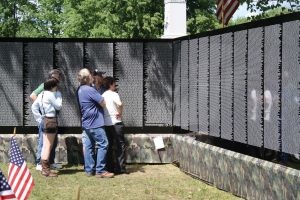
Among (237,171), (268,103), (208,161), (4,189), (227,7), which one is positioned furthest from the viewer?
(227,7)

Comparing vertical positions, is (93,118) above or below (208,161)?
above

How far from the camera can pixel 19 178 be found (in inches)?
251

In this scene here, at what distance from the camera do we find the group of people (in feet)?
34.6

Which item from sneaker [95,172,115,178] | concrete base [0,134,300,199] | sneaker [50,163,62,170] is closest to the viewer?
concrete base [0,134,300,199]

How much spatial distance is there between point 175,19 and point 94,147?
5.29 metres

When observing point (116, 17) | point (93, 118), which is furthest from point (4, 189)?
point (116, 17)

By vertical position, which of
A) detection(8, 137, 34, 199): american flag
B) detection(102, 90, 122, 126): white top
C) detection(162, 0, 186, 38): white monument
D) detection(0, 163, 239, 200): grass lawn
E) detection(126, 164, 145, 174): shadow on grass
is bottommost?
detection(0, 163, 239, 200): grass lawn

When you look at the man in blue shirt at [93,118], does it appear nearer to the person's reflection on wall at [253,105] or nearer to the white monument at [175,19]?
the person's reflection on wall at [253,105]

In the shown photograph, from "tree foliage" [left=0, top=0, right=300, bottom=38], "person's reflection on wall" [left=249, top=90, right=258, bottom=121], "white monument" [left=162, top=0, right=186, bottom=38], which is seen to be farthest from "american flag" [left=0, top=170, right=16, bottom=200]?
"tree foliage" [left=0, top=0, right=300, bottom=38]

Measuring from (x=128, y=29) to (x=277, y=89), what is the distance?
69.7ft

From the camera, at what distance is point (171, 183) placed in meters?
10.1

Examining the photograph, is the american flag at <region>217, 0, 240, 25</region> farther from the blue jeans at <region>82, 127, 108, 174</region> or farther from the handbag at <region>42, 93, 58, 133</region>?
the handbag at <region>42, 93, 58, 133</region>

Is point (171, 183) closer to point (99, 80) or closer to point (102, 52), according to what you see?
point (99, 80)

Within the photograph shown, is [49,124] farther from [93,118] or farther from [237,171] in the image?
[237,171]
